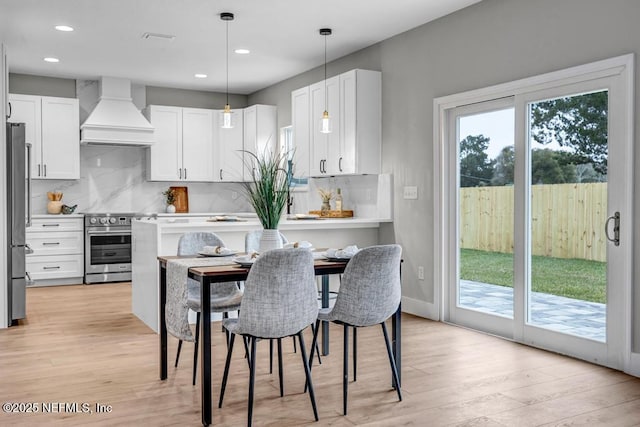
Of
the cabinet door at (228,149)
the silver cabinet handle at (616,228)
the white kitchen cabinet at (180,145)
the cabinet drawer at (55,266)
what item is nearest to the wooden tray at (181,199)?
the white kitchen cabinet at (180,145)

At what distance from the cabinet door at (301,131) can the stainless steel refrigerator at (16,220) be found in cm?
272

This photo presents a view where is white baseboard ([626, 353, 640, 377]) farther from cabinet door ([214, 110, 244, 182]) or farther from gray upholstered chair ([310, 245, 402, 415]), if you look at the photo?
cabinet door ([214, 110, 244, 182])

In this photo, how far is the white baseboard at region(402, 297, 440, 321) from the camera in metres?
5.22

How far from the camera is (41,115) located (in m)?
7.26

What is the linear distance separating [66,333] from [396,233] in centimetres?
303

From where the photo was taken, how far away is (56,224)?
727cm

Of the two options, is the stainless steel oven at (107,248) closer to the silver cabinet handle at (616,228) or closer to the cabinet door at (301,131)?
the cabinet door at (301,131)

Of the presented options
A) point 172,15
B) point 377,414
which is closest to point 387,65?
point 172,15

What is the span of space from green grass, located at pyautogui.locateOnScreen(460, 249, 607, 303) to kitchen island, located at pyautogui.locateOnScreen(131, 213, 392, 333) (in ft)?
3.64

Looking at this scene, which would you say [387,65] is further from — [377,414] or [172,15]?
[377,414]

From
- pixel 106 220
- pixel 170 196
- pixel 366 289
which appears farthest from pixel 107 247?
pixel 366 289

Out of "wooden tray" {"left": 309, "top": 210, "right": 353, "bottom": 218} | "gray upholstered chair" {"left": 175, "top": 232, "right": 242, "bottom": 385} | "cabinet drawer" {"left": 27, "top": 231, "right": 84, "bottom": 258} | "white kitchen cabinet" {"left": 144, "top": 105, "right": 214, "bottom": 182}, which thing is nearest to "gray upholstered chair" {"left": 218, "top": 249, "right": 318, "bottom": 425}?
"gray upholstered chair" {"left": 175, "top": 232, "right": 242, "bottom": 385}

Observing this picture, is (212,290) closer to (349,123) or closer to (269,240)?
(269,240)

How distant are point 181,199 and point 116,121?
57.9 inches
